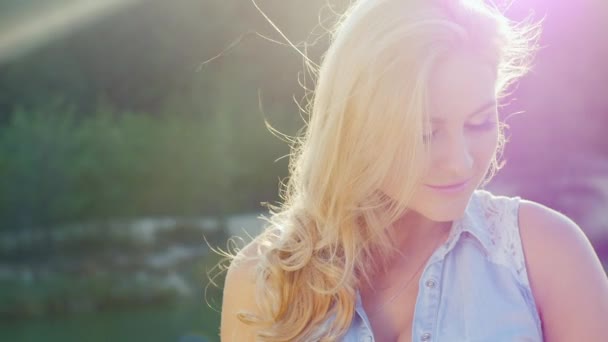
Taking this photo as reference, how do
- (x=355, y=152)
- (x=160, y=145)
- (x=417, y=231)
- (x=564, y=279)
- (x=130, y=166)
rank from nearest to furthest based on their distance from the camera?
(x=564, y=279) < (x=355, y=152) < (x=417, y=231) < (x=130, y=166) < (x=160, y=145)

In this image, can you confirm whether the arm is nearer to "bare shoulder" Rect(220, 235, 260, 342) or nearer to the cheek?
"bare shoulder" Rect(220, 235, 260, 342)


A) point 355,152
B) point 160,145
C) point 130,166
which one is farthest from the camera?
point 160,145

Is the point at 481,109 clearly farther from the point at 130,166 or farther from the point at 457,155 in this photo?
the point at 130,166

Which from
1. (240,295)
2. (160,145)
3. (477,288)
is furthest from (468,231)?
(160,145)

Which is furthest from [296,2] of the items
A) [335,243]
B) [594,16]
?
[335,243]

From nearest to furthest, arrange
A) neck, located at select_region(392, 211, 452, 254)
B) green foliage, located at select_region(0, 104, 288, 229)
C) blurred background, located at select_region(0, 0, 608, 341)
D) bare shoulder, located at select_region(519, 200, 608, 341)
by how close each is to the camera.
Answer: bare shoulder, located at select_region(519, 200, 608, 341) < neck, located at select_region(392, 211, 452, 254) < blurred background, located at select_region(0, 0, 608, 341) < green foliage, located at select_region(0, 104, 288, 229)

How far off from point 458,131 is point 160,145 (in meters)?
6.45

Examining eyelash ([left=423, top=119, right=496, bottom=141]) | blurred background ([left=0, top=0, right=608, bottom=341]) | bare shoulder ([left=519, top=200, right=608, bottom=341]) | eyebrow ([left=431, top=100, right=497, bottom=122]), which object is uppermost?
blurred background ([left=0, top=0, right=608, bottom=341])

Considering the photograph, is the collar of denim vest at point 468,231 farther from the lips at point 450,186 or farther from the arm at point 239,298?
the arm at point 239,298

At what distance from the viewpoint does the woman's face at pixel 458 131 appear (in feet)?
4.62

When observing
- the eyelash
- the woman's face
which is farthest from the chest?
the eyelash

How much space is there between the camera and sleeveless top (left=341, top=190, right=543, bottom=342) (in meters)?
1.41

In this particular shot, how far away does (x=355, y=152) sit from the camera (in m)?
1.52

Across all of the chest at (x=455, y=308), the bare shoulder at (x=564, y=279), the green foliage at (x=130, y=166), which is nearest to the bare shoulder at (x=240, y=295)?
the chest at (x=455, y=308)
